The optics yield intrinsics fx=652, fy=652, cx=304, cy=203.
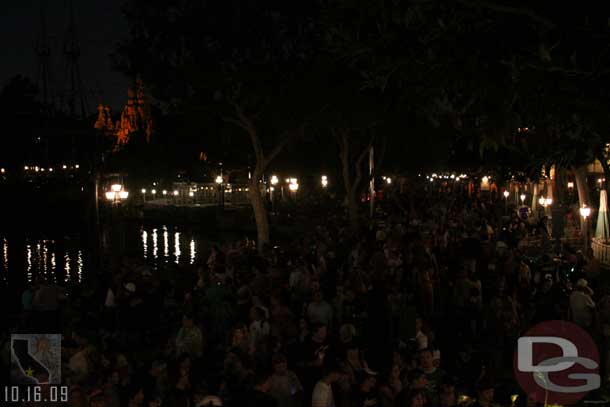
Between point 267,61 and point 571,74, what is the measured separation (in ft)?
49.7

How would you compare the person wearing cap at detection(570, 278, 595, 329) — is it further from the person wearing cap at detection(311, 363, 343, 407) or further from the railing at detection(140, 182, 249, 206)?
the railing at detection(140, 182, 249, 206)

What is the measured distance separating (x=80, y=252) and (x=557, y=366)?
28.5 meters

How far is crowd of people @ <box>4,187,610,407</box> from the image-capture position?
7.00 meters

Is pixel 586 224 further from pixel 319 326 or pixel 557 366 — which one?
pixel 319 326

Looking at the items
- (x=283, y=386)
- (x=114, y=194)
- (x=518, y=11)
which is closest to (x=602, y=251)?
(x=283, y=386)

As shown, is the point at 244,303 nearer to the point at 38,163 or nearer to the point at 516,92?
the point at 516,92

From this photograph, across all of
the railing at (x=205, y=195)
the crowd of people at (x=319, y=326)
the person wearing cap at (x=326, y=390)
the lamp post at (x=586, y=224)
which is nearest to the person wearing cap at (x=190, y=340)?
the crowd of people at (x=319, y=326)

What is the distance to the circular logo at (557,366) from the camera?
7750 millimetres

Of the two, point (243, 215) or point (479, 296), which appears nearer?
point (479, 296)

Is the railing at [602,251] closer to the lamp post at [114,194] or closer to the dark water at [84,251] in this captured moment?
the dark water at [84,251]

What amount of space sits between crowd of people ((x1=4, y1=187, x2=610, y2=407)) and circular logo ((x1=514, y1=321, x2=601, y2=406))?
0.22 metres

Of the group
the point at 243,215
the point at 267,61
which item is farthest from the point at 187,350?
the point at 243,215

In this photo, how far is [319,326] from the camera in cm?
827

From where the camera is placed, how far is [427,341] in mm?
8500
